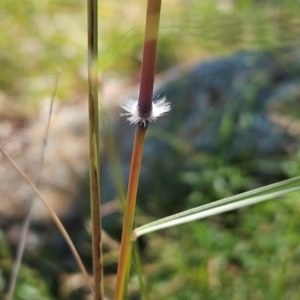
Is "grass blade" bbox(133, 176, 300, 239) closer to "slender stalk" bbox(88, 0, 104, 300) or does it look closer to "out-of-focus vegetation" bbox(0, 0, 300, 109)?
"slender stalk" bbox(88, 0, 104, 300)

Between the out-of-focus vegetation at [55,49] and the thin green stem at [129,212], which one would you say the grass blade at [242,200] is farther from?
the out-of-focus vegetation at [55,49]

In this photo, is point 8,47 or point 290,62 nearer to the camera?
point 290,62

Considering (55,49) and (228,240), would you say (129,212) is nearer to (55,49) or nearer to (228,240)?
(228,240)

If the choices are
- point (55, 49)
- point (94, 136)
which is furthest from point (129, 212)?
point (55, 49)

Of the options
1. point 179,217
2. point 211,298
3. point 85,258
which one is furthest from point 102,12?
point 179,217

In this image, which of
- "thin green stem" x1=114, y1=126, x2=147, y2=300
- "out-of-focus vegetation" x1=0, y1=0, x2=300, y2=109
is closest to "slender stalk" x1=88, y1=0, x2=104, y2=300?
"thin green stem" x1=114, y1=126, x2=147, y2=300

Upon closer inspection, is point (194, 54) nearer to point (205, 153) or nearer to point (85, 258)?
point (205, 153)

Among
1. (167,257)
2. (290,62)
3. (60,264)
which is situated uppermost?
(290,62)

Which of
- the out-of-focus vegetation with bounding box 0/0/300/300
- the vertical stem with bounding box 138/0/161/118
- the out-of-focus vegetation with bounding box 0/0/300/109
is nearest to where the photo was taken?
the vertical stem with bounding box 138/0/161/118

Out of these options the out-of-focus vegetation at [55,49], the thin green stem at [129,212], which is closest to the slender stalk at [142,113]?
the thin green stem at [129,212]
